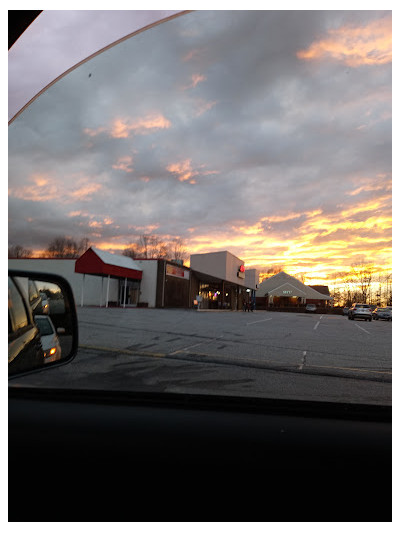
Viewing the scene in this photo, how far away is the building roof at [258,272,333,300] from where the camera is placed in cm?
8896

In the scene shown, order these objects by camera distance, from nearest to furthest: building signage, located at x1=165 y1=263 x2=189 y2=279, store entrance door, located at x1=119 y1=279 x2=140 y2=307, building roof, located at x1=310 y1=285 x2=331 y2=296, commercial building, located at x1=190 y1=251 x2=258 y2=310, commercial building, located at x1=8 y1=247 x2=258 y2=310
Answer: commercial building, located at x1=8 y1=247 x2=258 y2=310 < store entrance door, located at x1=119 y1=279 x2=140 y2=307 < building signage, located at x1=165 y1=263 x2=189 y2=279 < commercial building, located at x1=190 y1=251 x2=258 y2=310 < building roof, located at x1=310 y1=285 x2=331 y2=296

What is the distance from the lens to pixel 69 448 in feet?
6.70

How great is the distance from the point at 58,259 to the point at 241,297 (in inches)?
1676

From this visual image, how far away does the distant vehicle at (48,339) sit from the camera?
6.84 ft

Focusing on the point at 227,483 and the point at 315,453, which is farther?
the point at 315,453

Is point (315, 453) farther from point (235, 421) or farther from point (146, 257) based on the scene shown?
point (146, 257)

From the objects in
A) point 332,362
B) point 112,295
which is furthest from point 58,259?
point 332,362

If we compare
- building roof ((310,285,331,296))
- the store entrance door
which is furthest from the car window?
building roof ((310,285,331,296))

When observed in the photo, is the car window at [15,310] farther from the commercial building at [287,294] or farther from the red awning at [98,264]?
the commercial building at [287,294]

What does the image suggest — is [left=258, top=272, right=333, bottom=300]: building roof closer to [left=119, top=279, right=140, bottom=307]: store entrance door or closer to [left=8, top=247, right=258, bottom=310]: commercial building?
[left=8, top=247, right=258, bottom=310]: commercial building

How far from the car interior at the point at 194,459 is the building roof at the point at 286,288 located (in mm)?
83163

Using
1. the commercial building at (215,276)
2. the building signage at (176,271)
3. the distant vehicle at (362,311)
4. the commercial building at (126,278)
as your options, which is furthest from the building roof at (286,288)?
the distant vehicle at (362,311)
